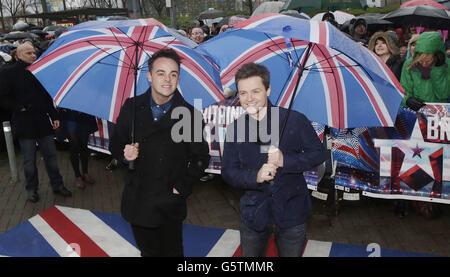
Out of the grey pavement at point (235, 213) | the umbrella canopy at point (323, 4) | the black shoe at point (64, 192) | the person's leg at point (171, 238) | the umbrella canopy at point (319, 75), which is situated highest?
the umbrella canopy at point (323, 4)

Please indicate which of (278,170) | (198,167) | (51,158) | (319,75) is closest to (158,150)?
(198,167)

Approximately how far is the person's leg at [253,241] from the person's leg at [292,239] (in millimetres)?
97

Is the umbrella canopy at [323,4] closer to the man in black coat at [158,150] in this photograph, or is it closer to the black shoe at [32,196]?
the black shoe at [32,196]

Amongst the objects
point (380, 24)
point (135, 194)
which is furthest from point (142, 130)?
point (380, 24)

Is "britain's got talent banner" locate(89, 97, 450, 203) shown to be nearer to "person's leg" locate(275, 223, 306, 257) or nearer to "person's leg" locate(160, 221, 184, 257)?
"person's leg" locate(275, 223, 306, 257)

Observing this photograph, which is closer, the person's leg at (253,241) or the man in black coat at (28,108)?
the person's leg at (253,241)

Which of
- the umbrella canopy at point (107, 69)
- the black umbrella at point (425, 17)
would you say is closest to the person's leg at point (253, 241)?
the umbrella canopy at point (107, 69)

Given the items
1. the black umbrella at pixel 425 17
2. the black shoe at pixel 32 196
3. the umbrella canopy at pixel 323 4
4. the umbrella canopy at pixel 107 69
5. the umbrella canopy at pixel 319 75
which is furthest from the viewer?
the umbrella canopy at pixel 323 4

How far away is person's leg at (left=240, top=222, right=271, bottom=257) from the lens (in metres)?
2.79

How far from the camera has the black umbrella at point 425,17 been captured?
9.03 metres

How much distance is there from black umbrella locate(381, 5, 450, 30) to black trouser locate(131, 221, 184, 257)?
8163mm

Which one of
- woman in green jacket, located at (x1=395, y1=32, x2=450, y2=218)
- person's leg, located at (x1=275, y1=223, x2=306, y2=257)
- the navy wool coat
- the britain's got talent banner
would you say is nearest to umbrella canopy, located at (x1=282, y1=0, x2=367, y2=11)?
woman in green jacket, located at (x1=395, y1=32, x2=450, y2=218)

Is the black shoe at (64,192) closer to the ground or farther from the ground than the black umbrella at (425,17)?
closer to the ground
